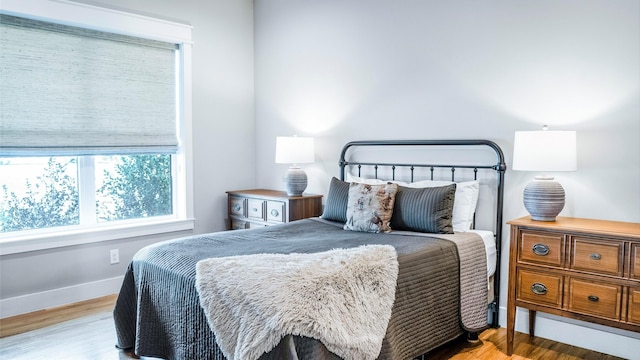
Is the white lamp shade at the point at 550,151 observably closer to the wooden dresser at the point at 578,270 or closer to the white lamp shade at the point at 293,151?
the wooden dresser at the point at 578,270

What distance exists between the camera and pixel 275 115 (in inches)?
181

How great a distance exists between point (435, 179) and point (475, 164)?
12.8 inches

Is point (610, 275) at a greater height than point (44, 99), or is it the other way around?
point (44, 99)

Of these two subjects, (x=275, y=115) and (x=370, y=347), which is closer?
(x=370, y=347)

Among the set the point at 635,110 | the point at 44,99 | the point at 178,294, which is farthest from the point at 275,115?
the point at 635,110

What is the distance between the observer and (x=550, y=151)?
2.58 metres

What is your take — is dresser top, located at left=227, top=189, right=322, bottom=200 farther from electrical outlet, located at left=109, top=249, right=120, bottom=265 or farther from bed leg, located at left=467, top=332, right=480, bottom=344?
bed leg, located at left=467, top=332, right=480, bottom=344

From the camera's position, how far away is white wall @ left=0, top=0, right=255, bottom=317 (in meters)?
3.42

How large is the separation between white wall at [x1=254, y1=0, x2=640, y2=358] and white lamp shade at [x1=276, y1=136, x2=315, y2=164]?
249mm

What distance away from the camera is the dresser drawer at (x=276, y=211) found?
3.93 m

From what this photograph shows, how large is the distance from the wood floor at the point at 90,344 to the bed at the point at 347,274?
0.13 meters

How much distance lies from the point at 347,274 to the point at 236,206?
2585 mm

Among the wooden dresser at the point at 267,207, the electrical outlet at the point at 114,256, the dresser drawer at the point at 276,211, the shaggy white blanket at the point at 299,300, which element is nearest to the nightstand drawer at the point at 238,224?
the wooden dresser at the point at 267,207

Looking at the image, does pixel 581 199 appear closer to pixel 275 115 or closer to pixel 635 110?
pixel 635 110
